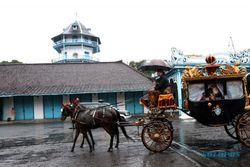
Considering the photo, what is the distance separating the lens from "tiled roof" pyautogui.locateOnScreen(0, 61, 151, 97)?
28094 millimetres

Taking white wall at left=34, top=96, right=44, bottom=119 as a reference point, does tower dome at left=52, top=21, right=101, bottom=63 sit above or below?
above

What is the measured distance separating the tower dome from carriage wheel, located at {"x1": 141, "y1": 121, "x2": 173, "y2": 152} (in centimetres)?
4196

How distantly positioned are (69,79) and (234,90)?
23.0 m

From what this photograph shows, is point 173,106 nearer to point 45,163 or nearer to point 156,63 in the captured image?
point 156,63

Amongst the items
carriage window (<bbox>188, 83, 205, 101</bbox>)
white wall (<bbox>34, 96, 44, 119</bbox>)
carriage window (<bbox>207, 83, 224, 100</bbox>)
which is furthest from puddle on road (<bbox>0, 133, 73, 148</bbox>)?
white wall (<bbox>34, 96, 44, 119</bbox>)

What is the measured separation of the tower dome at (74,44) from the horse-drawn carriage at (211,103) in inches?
1653

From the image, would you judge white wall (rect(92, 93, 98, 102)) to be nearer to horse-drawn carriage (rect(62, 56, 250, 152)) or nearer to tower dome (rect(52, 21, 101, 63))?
horse-drawn carriage (rect(62, 56, 250, 152))

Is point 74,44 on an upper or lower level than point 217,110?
upper

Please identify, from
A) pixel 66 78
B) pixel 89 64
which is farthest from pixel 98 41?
pixel 66 78

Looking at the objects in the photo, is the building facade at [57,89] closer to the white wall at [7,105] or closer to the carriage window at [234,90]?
the white wall at [7,105]

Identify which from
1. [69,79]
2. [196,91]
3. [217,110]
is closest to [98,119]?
[196,91]

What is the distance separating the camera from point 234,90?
8805 mm

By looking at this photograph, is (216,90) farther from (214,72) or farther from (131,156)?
(131,156)

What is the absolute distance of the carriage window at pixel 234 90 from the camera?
8758 millimetres
